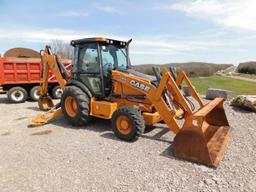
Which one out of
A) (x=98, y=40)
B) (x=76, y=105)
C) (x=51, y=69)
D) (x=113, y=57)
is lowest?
(x=76, y=105)

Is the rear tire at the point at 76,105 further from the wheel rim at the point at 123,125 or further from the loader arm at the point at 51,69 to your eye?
the wheel rim at the point at 123,125

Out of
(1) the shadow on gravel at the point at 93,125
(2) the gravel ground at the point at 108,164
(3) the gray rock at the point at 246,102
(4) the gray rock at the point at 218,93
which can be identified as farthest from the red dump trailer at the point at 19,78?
(3) the gray rock at the point at 246,102

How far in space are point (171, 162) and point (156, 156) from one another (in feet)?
1.17

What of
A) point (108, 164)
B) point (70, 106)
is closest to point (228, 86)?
point (70, 106)

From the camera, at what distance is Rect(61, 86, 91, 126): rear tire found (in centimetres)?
588

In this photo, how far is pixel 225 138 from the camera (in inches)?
186

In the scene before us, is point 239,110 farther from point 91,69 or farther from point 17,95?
point 17,95

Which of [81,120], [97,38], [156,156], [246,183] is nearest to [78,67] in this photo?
[97,38]

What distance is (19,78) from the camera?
10523 millimetres

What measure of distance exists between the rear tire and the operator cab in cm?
33

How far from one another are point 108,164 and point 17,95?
26.8ft

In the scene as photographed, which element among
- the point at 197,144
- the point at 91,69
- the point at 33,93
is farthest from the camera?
the point at 33,93

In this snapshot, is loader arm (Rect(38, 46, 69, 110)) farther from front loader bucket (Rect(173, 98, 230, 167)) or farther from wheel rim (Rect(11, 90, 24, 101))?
front loader bucket (Rect(173, 98, 230, 167))

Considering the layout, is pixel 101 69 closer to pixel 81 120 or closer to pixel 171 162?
pixel 81 120
